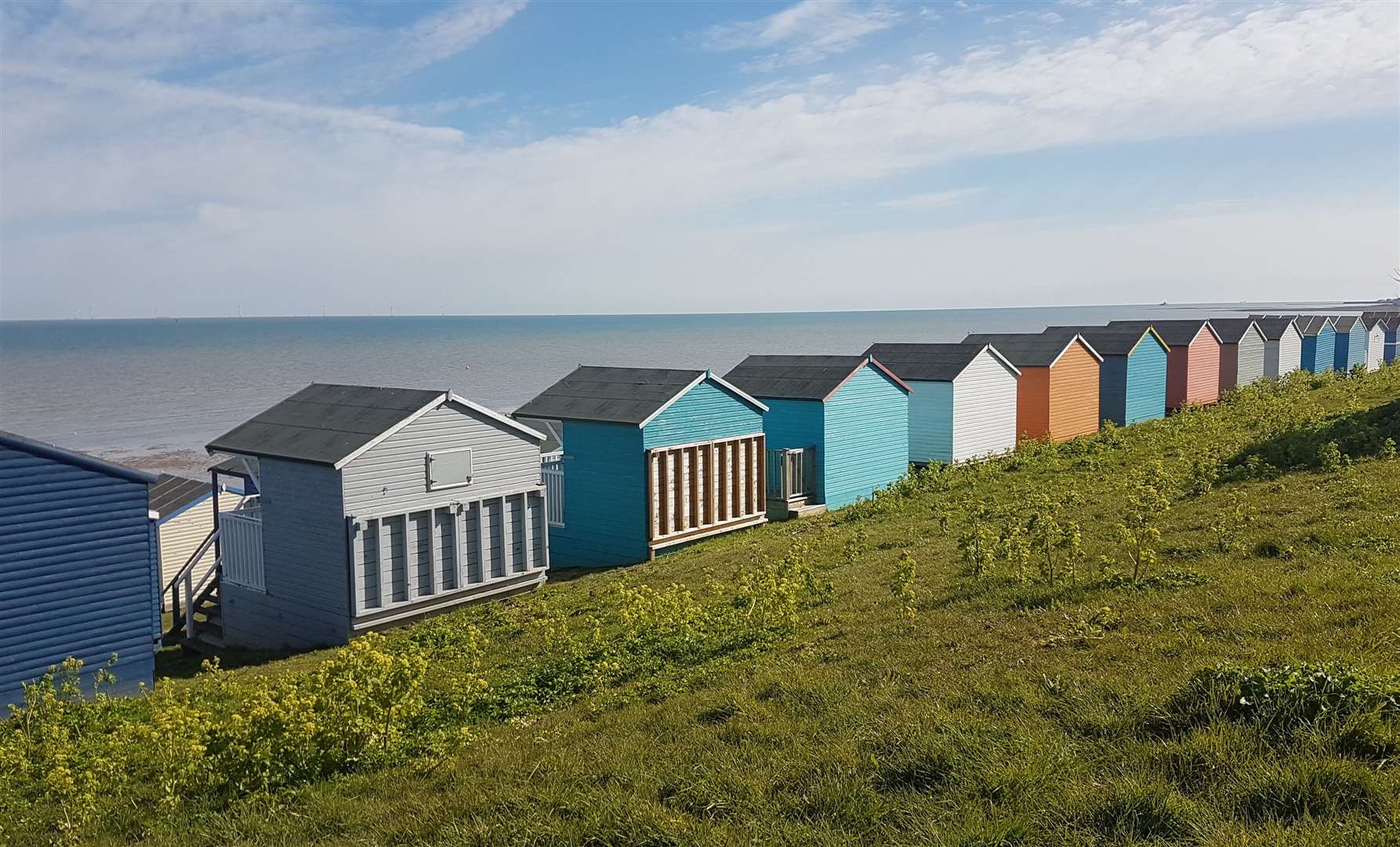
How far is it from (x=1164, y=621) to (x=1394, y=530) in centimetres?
511

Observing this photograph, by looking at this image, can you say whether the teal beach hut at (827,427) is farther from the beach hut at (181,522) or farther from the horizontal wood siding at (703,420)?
the beach hut at (181,522)

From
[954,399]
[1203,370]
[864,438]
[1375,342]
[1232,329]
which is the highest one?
[1232,329]

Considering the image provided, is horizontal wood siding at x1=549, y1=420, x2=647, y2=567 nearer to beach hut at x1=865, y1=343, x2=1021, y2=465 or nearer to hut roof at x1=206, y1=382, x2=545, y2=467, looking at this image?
hut roof at x1=206, y1=382, x2=545, y2=467

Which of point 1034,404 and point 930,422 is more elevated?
point 1034,404

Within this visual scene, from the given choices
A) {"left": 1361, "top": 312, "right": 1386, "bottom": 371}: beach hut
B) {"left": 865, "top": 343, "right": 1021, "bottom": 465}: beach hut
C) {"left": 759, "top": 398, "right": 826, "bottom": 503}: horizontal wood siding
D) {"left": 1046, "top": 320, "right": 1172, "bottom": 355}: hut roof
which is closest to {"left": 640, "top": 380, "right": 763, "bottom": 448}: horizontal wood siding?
{"left": 759, "top": 398, "right": 826, "bottom": 503}: horizontal wood siding

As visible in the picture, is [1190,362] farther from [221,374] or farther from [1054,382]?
[221,374]

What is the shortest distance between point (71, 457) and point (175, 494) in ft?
37.2

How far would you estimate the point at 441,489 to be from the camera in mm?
18266

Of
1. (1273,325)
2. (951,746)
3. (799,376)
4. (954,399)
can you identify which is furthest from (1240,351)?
(951,746)

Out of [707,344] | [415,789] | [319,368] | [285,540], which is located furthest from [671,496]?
[707,344]

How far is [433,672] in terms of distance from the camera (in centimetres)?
1316

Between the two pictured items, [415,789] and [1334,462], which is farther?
[1334,462]

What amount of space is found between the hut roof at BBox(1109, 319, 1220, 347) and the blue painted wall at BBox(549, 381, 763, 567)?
2401cm

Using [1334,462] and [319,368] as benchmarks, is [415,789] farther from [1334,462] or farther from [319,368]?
[319,368]
